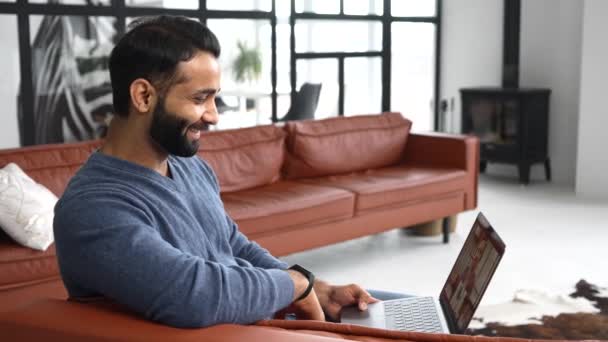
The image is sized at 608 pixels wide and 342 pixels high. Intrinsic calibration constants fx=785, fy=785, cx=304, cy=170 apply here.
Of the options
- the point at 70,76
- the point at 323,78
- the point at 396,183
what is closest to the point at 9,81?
the point at 70,76

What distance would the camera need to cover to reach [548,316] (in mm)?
3734

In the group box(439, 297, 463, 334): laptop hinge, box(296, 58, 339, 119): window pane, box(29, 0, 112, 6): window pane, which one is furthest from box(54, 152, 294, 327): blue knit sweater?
box(296, 58, 339, 119): window pane

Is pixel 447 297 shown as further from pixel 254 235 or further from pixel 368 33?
pixel 368 33

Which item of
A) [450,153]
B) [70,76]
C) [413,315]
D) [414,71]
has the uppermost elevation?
[70,76]

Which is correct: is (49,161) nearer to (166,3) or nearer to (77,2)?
(77,2)

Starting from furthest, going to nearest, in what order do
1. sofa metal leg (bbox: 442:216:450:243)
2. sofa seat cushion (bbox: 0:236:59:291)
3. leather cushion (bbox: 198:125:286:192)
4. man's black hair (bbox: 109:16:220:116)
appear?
sofa metal leg (bbox: 442:216:450:243) → leather cushion (bbox: 198:125:286:192) → sofa seat cushion (bbox: 0:236:59:291) → man's black hair (bbox: 109:16:220:116)

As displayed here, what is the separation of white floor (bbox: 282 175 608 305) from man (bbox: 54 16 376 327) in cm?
280

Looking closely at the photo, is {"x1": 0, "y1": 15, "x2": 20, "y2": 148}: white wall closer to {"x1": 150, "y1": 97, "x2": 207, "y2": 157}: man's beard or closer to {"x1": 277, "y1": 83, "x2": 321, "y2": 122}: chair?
{"x1": 277, "y1": 83, "x2": 321, "y2": 122}: chair

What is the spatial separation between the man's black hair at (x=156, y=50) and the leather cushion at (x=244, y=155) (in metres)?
3.06

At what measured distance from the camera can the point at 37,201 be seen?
336 cm

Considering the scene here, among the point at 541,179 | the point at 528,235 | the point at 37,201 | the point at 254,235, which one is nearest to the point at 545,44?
the point at 541,179

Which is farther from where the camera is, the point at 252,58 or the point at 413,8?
the point at 413,8

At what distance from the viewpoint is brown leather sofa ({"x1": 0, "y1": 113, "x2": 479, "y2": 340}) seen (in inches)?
148

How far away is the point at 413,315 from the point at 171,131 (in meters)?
0.78
